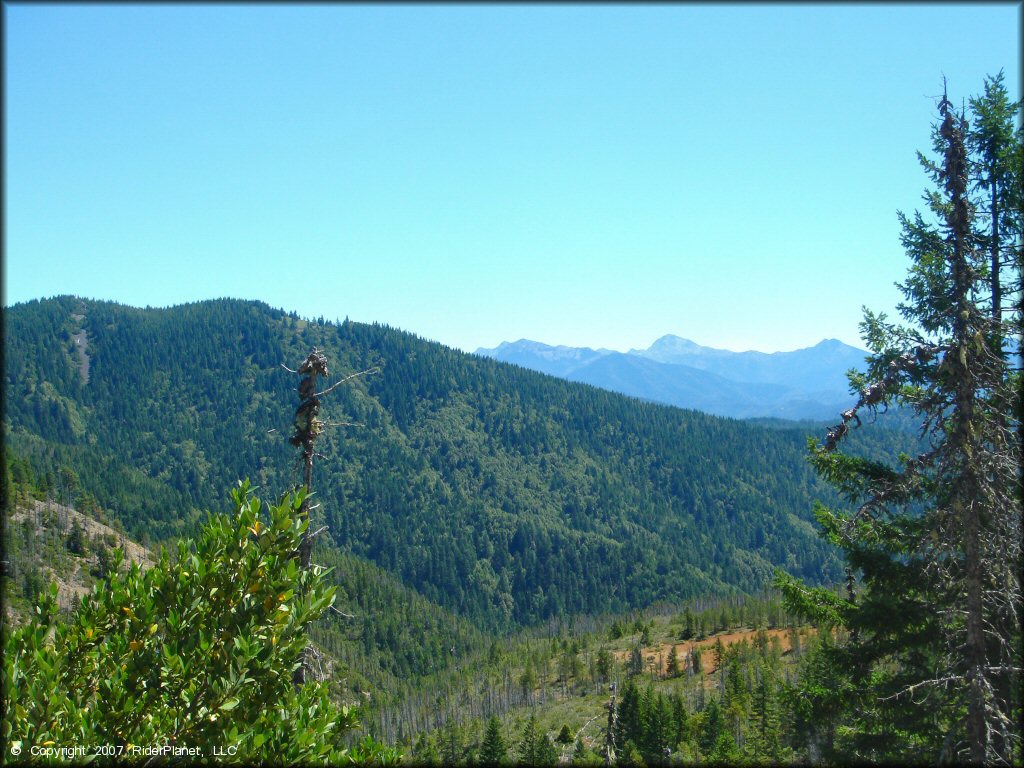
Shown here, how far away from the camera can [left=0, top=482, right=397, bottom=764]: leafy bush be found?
801cm

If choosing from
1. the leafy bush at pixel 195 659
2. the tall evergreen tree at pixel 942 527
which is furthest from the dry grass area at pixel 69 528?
the tall evergreen tree at pixel 942 527

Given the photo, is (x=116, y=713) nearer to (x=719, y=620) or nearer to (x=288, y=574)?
(x=288, y=574)

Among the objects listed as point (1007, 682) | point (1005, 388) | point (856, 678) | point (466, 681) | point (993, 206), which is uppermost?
point (993, 206)

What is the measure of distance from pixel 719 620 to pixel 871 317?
12907 cm

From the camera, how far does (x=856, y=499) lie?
45.9 feet

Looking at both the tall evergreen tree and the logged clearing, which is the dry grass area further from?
the tall evergreen tree

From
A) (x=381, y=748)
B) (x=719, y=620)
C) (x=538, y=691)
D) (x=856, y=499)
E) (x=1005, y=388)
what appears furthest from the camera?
(x=719, y=620)

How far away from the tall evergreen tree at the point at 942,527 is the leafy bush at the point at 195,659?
9125 mm

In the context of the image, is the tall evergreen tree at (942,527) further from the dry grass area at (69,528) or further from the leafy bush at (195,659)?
the dry grass area at (69,528)

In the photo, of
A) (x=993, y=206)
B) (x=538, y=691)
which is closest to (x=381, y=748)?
(x=993, y=206)

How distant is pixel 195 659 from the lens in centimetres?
844

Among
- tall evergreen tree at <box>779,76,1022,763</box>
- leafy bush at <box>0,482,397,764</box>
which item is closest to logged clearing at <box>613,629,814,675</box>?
tall evergreen tree at <box>779,76,1022,763</box>

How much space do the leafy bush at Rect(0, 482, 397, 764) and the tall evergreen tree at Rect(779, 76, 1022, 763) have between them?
9125 millimetres

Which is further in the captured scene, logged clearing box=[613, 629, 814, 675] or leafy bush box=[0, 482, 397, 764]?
logged clearing box=[613, 629, 814, 675]
